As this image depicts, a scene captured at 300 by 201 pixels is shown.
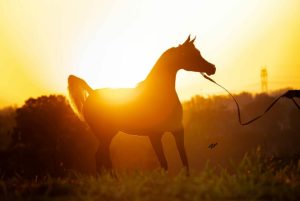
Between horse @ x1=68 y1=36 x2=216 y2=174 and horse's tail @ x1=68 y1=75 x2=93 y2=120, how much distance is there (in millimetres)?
30

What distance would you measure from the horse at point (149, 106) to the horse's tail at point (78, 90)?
0.03 m

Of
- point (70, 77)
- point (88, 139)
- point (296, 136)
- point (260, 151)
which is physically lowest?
point (296, 136)

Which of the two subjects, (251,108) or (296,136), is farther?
(251,108)

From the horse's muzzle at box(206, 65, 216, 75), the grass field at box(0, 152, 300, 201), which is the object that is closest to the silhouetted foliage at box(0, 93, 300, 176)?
the horse's muzzle at box(206, 65, 216, 75)

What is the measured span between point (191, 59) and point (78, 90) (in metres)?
3.27

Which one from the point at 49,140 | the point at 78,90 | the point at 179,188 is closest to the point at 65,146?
the point at 49,140

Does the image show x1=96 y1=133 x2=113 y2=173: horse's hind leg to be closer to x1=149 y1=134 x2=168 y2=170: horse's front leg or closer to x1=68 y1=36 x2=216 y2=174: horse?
x1=68 y1=36 x2=216 y2=174: horse

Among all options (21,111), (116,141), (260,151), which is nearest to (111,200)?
(260,151)

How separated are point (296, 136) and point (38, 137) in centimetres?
9059

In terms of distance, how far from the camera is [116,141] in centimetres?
8131

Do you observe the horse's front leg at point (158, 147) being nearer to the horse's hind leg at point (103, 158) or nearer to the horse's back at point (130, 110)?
the horse's back at point (130, 110)

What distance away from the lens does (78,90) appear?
14.0 meters

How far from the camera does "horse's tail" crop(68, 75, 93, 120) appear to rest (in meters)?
14.0

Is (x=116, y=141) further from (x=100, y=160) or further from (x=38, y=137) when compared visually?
(x=100, y=160)
